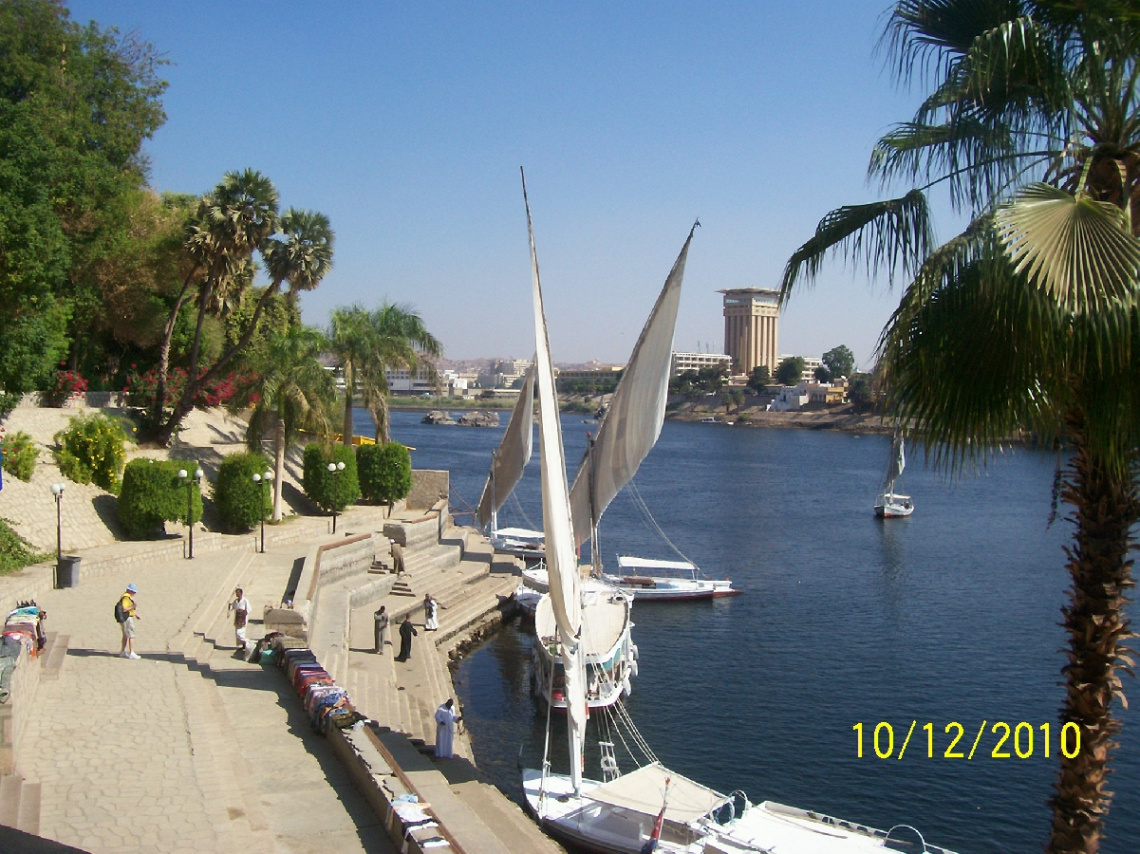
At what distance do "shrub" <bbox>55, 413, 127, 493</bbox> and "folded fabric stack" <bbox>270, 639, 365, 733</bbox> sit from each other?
1332 centimetres

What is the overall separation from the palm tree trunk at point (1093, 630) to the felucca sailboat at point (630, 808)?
650 centimetres

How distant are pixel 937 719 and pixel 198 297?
28.9 m

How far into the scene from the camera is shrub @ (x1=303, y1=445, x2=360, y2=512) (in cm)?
3052

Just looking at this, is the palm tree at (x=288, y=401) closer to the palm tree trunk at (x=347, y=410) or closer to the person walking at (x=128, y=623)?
the palm tree trunk at (x=347, y=410)

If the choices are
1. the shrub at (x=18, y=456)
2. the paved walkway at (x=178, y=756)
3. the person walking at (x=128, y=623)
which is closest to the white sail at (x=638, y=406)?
the paved walkway at (x=178, y=756)

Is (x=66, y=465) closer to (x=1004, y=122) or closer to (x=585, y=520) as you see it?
(x=585, y=520)

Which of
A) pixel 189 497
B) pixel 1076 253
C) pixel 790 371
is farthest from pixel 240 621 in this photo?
pixel 790 371

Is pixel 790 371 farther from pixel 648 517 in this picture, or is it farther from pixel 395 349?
pixel 395 349

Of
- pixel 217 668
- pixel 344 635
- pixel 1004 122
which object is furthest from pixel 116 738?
pixel 1004 122

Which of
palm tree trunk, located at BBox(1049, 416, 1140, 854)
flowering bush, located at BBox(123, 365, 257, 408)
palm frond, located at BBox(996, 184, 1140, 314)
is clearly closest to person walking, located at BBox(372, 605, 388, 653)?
flowering bush, located at BBox(123, 365, 257, 408)

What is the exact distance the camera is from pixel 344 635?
64.4 ft

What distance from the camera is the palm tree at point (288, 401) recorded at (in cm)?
2758

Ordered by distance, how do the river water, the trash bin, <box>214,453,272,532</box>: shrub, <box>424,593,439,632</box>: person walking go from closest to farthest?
1. the river water
2. the trash bin
3. <box>424,593,439,632</box>: person walking
4. <box>214,453,272,532</box>: shrub

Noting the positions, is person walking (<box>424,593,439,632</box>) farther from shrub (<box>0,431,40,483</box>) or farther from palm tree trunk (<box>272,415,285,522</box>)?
shrub (<box>0,431,40,483</box>)
